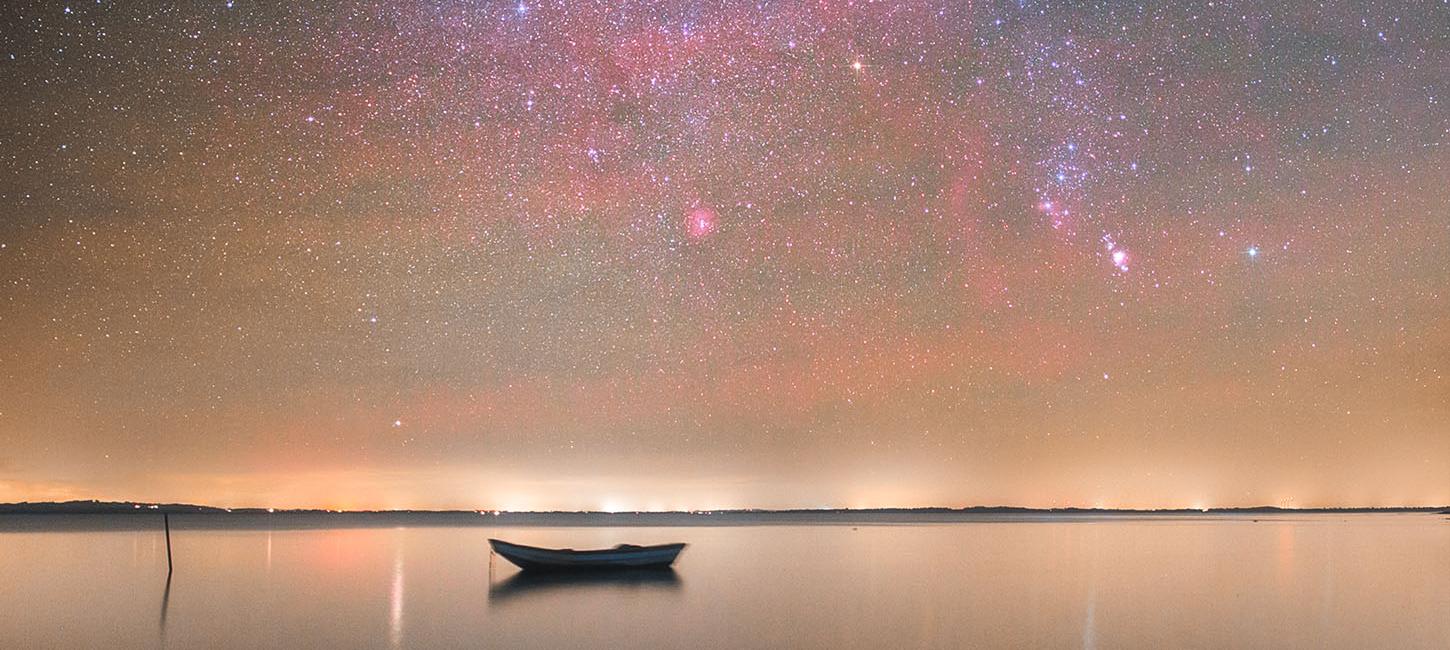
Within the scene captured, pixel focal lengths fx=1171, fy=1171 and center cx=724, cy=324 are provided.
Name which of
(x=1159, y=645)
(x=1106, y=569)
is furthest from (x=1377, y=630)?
(x=1106, y=569)

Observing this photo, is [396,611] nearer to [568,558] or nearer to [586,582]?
[586,582]

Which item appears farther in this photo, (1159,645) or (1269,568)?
(1269,568)

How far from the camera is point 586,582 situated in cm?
3869

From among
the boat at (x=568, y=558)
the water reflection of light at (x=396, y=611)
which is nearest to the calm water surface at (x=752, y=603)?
the water reflection of light at (x=396, y=611)

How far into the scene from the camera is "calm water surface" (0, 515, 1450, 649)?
2442cm

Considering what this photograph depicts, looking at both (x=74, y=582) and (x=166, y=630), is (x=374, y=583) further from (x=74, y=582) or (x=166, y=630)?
(x=166, y=630)

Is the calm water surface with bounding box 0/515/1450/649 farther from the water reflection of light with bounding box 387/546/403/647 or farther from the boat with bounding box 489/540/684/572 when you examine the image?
the boat with bounding box 489/540/684/572

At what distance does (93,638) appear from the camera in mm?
24625

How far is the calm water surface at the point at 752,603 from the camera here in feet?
80.1

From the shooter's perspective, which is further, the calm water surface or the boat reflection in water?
the boat reflection in water

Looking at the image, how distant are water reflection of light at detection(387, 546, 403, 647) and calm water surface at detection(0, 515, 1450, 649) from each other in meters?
0.09

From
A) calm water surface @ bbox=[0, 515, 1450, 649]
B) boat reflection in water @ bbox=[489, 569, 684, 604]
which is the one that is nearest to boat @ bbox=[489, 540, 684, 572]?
boat reflection in water @ bbox=[489, 569, 684, 604]

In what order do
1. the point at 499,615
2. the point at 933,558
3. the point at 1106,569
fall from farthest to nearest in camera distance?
1. the point at 933,558
2. the point at 1106,569
3. the point at 499,615

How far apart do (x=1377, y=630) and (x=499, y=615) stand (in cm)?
2012
